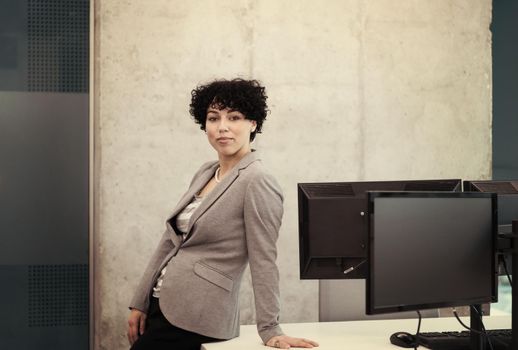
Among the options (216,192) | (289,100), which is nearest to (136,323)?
(216,192)

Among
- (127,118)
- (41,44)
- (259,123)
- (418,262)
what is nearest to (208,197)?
(259,123)

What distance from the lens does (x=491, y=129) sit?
181 inches

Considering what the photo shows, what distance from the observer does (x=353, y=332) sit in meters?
2.49

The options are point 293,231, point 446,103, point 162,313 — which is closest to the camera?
point 162,313

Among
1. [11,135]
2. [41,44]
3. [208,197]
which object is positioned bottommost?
[208,197]

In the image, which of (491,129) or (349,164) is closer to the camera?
(349,164)

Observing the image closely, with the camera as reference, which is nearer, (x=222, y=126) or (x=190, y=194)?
(x=222, y=126)

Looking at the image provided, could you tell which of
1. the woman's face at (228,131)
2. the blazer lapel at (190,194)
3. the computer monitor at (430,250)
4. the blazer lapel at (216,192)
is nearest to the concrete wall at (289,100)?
the blazer lapel at (190,194)

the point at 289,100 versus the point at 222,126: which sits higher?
the point at 289,100

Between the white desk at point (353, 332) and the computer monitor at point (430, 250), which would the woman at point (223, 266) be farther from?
the computer monitor at point (430, 250)

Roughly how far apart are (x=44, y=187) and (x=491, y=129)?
9.40 ft

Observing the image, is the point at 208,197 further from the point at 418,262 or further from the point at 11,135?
the point at 11,135

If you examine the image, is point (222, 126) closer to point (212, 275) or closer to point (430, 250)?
point (212, 275)

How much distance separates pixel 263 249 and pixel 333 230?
24cm
